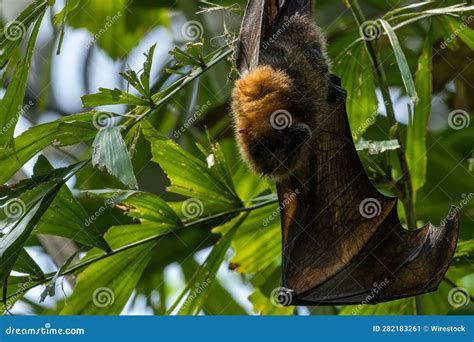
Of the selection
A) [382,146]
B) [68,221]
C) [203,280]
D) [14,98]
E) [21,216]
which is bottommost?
[203,280]

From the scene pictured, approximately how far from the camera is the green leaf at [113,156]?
2652 millimetres

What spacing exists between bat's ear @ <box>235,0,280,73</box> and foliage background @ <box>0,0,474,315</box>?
7 cm

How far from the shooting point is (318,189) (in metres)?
3.73

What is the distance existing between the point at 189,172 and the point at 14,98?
979mm

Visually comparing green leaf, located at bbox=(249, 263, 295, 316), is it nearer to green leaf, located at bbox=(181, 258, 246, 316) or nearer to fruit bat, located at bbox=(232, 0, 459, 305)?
green leaf, located at bbox=(181, 258, 246, 316)

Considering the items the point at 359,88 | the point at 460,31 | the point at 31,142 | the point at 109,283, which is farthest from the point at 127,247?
the point at 460,31

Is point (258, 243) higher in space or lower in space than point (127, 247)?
lower

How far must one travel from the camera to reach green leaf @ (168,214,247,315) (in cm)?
376

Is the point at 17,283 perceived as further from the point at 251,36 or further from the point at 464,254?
the point at 464,254

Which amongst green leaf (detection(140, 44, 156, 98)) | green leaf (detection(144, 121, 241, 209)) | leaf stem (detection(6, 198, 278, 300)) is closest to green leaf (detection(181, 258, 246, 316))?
leaf stem (detection(6, 198, 278, 300))

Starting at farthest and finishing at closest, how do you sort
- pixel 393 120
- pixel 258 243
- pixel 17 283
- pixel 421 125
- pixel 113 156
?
pixel 258 243
pixel 421 125
pixel 393 120
pixel 17 283
pixel 113 156

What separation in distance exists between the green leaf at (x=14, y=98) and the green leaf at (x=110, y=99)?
234 millimetres

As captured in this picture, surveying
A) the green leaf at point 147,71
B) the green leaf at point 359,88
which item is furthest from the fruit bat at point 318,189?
the green leaf at point 147,71

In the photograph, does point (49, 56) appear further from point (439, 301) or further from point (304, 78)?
point (439, 301)
